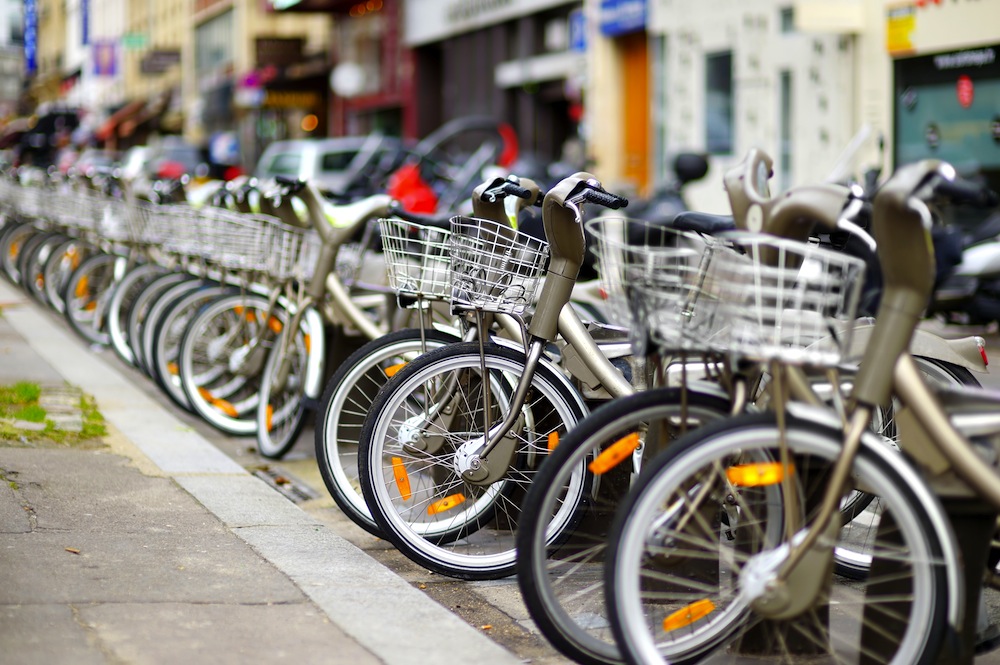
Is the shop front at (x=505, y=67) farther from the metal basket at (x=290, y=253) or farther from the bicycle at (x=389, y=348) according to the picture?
the bicycle at (x=389, y=348)

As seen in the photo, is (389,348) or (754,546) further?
(389,348)

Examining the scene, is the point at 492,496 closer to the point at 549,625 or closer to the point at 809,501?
the point at 549,625

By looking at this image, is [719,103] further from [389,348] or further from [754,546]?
[754,546]

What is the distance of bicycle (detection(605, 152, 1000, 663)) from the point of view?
312 centimetres

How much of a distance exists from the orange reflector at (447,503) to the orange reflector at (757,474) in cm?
157

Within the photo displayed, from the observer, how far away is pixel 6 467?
5.59 meters

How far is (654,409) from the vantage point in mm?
3520

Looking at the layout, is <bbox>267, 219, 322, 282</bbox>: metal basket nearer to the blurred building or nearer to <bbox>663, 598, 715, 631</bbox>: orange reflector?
<bbox>663, 598, 715, 631</bbox>: orange reflector

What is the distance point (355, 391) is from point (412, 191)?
7611 mm

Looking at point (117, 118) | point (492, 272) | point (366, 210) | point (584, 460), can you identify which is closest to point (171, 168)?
point (366, 210)

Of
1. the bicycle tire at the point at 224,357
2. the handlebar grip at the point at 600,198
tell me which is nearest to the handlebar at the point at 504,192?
the handlebar grip at the point at 600,198

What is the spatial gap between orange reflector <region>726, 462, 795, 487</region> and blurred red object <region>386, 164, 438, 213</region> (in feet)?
29.4

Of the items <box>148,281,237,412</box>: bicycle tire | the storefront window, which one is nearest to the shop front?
the storefront window

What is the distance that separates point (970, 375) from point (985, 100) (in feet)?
35.2
